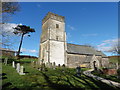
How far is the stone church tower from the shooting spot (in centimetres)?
2288

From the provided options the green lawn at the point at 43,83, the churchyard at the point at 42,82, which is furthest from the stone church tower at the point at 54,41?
the green lawn at the point at 43,83

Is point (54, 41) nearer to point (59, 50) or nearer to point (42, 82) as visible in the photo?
point (59, 50)

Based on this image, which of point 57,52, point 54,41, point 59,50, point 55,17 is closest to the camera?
point 57,52

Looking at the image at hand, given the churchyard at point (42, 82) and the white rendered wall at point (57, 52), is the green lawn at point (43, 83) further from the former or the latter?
the white rendered wall at point (57, 52)

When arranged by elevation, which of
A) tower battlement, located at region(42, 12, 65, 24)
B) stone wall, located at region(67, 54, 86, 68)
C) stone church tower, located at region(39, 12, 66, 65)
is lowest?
stone wall, located at region(67, 54, 86, 68)

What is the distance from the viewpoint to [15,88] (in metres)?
5.29

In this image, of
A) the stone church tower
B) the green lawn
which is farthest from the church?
the green lawn

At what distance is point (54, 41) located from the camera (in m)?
24.0

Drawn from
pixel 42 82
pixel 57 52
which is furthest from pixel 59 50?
pixel 42 82

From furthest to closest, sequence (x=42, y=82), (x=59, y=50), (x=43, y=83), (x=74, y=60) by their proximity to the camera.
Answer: (x=74, y=60) → (x=59, y=50) → (x=42, y=82) → (x=43, y=83)

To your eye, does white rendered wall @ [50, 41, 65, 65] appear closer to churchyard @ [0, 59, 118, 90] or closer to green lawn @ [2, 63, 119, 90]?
churchyard @ [0, 59, 118, 90]

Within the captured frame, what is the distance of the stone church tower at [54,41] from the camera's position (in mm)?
22875

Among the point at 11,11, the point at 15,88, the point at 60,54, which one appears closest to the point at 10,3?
the point at 11,11

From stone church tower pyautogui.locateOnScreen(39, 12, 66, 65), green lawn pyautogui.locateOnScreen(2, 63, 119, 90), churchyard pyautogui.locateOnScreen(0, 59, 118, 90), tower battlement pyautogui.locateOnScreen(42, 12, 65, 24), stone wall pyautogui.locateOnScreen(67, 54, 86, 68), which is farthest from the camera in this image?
tower battlement pyautogui.locateOnScreen(42, 12, 65, 24)
